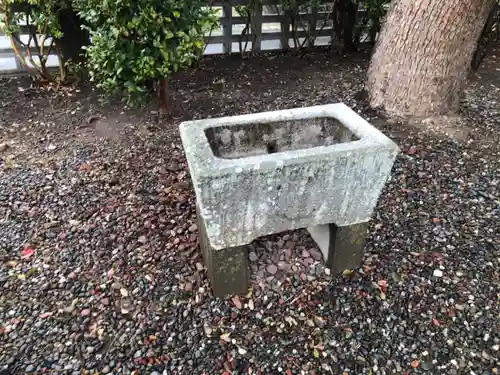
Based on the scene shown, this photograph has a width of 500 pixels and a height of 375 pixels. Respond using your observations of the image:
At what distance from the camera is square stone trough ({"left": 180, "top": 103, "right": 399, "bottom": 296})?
5.61ft

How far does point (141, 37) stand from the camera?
308cm

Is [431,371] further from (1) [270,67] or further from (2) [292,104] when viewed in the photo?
(1) [270,67]

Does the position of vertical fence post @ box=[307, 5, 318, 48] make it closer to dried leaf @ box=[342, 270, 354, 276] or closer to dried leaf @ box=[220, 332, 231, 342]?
dried leaf @ box=[342, 270, 354, 276]

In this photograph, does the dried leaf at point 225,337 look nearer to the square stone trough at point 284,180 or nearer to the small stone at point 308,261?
the square stone trough at point 284,180

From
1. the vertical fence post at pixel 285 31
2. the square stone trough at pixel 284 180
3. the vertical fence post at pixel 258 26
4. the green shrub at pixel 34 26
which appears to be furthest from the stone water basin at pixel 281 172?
the vertical fence post at pixel 285 31

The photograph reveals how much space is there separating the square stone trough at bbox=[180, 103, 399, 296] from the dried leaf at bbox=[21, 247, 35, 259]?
1084mm

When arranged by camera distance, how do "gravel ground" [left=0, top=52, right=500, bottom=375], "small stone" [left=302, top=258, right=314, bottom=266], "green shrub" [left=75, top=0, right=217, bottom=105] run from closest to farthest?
"gravel ground" [left=0, top=52, right=500, bottom=375] < "small stone" [left=302, top=258, right=314, bottom=266] < "green shrub" [left=75, top=0, right=217, bottom=105]

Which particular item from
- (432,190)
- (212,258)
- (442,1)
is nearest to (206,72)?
(442,1)

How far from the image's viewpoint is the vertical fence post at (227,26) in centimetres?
501

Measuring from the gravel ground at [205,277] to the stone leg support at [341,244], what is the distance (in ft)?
0.24

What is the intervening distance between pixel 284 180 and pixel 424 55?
2.37 meters

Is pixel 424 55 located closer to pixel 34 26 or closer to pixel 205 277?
pixel 205 277

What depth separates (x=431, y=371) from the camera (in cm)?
190

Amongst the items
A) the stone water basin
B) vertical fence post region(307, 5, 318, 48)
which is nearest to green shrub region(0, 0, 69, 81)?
the stone water basin
